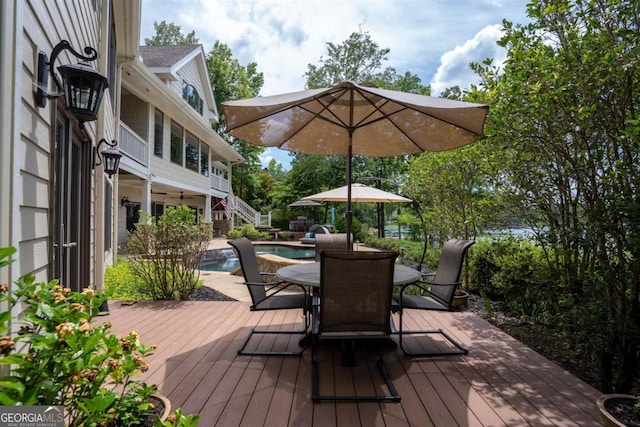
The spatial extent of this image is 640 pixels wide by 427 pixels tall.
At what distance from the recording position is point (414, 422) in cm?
218

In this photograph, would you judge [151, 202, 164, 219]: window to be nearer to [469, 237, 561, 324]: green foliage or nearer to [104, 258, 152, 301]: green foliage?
[104, 258, 152, 301]: green foliage

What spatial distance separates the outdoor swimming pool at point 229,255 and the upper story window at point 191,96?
7.10 m

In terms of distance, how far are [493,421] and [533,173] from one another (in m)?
2.61

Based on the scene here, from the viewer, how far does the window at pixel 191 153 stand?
14980 millimetres

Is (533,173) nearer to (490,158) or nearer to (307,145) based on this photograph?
(490,158)

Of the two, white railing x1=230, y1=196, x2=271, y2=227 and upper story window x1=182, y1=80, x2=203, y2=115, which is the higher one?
upper story window x1=182, y1=80, x2=203, y2=115

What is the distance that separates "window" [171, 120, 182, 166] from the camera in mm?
13453

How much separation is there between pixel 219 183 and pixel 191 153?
14.5 ft

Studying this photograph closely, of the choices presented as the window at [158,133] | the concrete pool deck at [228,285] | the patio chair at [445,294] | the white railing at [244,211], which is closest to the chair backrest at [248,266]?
the patio chair at [445,294]

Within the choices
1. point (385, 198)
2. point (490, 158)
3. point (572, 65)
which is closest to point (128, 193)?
point (385, 198)

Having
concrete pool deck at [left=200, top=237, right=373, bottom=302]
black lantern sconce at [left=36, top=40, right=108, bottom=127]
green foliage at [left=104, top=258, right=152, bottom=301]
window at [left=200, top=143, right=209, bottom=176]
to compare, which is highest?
window at [left=200, top=143, right=209, bottom=176]

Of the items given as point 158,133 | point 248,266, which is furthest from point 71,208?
point 158,133

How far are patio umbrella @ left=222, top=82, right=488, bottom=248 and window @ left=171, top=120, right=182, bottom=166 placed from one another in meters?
10.2

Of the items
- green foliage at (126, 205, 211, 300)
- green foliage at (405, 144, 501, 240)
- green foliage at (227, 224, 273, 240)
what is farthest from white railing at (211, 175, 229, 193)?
green foliage at (126, 205, 211, 300)
